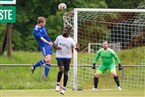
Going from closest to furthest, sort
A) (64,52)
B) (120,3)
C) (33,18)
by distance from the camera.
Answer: (64,52), (33,18), (120,3)

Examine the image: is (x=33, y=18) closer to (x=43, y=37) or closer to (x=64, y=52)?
(x=43, y=37)

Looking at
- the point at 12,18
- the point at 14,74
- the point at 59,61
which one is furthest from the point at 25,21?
the point at 12,18

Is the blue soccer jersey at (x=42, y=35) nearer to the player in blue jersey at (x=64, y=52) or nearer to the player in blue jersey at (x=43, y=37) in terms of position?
the player in blue jersey at (x=43, y=37)

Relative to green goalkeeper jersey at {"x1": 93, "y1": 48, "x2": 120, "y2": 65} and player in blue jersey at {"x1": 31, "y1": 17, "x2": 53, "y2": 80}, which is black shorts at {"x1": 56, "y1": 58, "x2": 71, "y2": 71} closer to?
player in blue jersey at {"x1": 31, "y1": 17, "x2": 53, "y2": 80}

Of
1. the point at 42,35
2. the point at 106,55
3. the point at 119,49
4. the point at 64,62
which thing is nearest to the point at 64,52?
the point at 64,62

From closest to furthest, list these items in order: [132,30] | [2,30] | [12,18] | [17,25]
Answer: [12,18] → [132,30] → [2,30] → [17,25]

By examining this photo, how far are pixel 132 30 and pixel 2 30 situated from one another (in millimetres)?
23197

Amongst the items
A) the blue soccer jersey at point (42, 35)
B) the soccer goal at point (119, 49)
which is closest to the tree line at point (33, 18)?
the soccer goal at point (119, 49)

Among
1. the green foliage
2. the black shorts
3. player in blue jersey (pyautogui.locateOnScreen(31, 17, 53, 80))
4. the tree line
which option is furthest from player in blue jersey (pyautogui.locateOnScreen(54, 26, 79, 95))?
the tree line

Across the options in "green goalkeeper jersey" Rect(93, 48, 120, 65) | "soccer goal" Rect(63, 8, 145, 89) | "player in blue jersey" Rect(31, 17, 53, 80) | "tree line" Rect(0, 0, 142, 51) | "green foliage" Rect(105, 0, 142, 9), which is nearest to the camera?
"player in blue jersey" Rect(31, 17, 53, 80)

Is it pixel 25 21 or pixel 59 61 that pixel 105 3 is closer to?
pixel 25 21

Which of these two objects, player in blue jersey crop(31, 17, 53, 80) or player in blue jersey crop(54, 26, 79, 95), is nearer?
player in blue jersey crop(54, 26, 79, 95)

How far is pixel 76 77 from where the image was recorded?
19766mm

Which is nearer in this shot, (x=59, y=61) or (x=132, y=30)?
(x=59, y=61)
